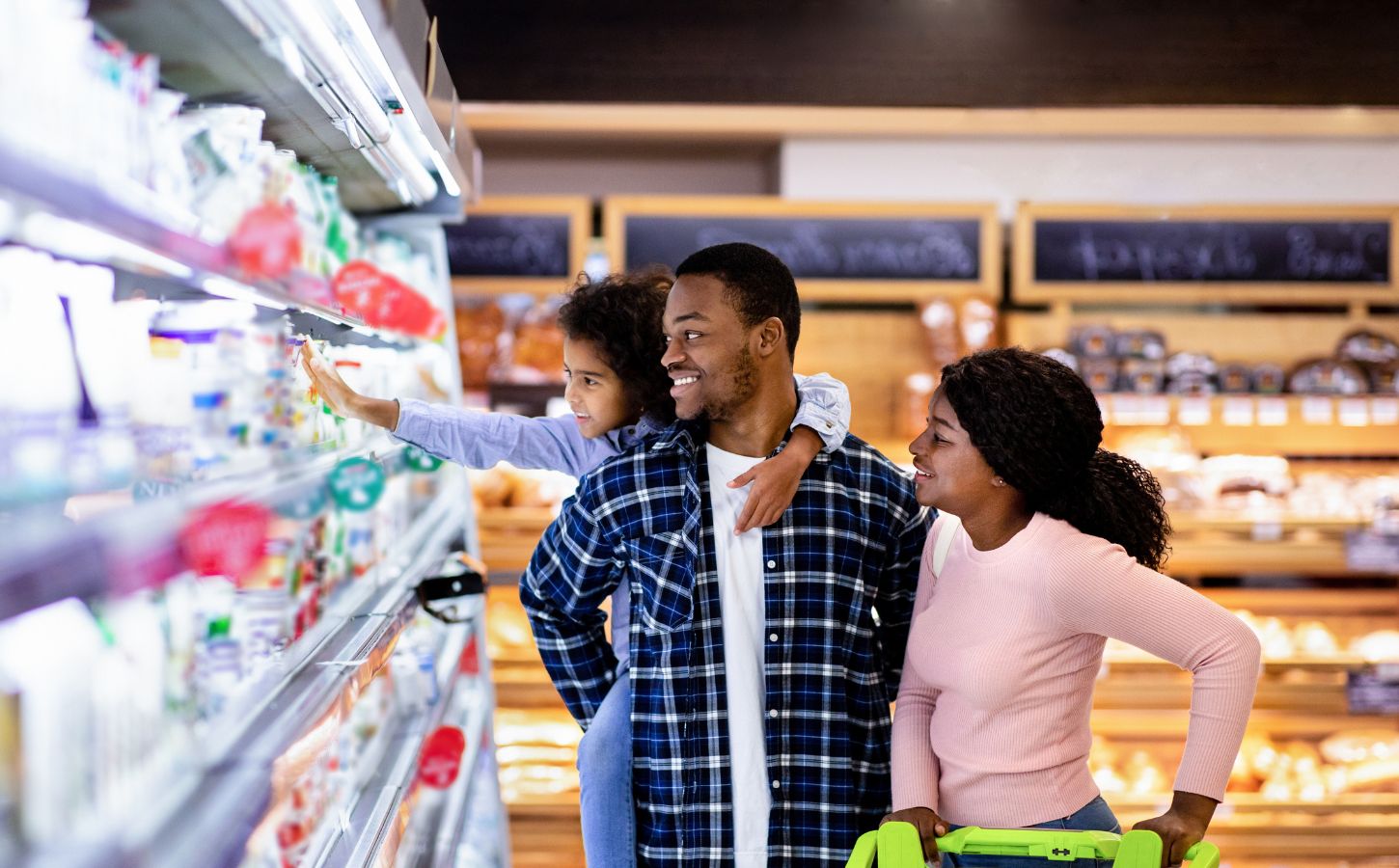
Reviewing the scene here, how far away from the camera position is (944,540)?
5.85ft

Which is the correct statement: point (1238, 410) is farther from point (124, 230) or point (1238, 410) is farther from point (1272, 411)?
point (124, 230)

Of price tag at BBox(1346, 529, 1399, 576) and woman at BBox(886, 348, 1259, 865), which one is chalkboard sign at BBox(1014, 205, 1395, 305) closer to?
price tag at BBox(1346, 529, 1399, 576)

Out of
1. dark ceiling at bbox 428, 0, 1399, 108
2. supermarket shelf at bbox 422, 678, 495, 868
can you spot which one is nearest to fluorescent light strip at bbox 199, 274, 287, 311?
supermarket shelf at bbox 422, 678, 495, 868

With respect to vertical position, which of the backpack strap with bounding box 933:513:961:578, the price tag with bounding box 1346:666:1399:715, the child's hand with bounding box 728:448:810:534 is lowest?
the price tag with bounding box 1346:666:1399:715

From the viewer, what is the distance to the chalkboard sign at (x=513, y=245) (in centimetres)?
418

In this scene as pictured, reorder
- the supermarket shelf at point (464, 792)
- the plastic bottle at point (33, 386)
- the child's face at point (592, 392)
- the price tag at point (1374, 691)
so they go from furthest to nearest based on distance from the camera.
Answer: the price tag at point (1374, 691) → the supermarket shelf at point (464, 792) → the child's face at point (592, 392) → the plastic bottle at point (33, 386)

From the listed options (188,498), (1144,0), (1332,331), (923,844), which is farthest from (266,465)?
(1332,331)

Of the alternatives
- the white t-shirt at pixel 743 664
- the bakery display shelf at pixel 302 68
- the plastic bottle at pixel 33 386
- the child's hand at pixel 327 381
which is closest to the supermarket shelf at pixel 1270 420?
the white t-shirt at pixel 743 664

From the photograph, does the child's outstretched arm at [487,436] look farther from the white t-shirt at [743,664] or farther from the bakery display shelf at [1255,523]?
the bakery display shelf at [1255,523]

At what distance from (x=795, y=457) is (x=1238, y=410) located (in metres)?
3.05

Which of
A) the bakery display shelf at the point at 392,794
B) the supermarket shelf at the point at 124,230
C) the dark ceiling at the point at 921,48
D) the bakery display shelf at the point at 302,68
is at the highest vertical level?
the dark ceiling at the point at 921,48

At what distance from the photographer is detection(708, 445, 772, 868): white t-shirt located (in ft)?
5.71

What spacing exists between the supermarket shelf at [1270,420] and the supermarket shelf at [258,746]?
290 centimetres

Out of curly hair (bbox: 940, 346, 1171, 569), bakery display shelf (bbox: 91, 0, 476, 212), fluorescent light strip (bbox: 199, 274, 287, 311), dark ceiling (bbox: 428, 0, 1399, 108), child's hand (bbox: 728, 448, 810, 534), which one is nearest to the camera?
fluorescent light strip (bbox: 199, 274, 287, 311)
